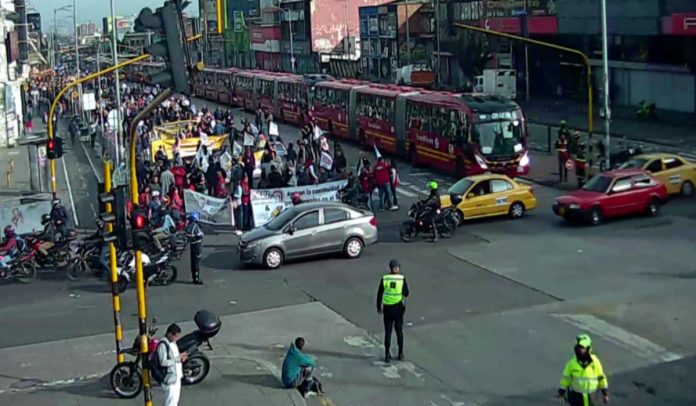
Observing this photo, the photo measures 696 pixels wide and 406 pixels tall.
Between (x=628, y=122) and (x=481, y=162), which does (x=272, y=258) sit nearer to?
(x=481, y=162)

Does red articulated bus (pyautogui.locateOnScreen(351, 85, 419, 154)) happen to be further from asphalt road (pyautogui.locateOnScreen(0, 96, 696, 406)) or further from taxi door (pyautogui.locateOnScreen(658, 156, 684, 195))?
asphalt road (pyautogui.locateOnScreen(0, 96, 696, 406))

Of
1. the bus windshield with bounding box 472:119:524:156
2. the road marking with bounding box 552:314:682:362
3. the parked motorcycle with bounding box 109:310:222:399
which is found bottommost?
the road marking with bounding box 552:314:682:362

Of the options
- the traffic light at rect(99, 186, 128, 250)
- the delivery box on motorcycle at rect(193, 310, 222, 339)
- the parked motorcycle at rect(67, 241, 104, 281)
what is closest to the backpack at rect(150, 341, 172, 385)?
the delivery box on motorcycle at rect(193, 310, 222, 339)

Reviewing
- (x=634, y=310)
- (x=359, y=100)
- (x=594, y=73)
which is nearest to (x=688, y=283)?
(x=634, y=310)

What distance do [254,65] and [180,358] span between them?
414 feet

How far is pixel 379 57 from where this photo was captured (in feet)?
311

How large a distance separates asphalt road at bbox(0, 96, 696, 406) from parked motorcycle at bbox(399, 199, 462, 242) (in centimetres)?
31

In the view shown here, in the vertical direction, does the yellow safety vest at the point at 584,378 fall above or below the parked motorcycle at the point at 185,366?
above

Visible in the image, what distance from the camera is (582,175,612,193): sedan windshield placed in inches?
1064

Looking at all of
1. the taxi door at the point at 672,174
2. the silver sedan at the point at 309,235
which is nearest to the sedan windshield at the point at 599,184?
the taxi door at the point at 672,174

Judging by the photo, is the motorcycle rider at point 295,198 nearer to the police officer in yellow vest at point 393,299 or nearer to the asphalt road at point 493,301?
the asphalt road at point 493,301

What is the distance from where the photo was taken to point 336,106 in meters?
50.6

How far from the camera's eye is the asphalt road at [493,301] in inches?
588

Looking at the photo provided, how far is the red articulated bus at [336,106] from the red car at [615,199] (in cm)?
2193
